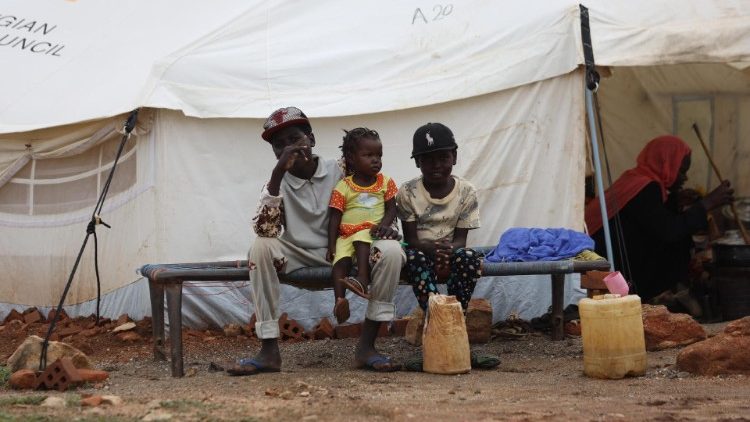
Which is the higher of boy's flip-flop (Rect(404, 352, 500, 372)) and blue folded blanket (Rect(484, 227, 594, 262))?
blue folded blanket (Rect(484, 227, 594, 262))


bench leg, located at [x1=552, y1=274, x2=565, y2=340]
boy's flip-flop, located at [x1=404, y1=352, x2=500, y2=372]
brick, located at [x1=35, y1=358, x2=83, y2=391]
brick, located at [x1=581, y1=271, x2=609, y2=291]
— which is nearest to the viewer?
brick, located at [x1=35, y1=358, x2=83, y2=391]

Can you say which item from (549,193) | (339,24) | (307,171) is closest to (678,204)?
(549,193)

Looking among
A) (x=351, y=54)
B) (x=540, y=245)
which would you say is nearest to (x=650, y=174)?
(x=540, y=245)

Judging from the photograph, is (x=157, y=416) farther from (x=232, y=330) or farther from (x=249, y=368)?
(x=232, y=330)

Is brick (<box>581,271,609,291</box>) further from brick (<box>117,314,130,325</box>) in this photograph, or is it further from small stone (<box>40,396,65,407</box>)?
small stone (<box>40,396,65,407</box>)

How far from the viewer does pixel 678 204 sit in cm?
777

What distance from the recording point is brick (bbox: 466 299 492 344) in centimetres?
628

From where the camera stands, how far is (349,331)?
6.59 meters

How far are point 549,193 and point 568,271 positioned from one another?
41.9 inches

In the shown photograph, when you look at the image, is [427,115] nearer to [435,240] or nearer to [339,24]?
[339,24]

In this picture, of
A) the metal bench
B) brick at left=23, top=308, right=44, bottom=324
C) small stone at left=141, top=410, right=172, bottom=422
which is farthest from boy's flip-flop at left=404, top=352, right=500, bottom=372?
brick at left=23, top=308, right=44, bottom=324

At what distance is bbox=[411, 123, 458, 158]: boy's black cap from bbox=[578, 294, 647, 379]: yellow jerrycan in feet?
3.05

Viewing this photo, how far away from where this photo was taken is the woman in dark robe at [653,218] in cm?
712

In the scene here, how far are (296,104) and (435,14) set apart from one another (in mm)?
1004
